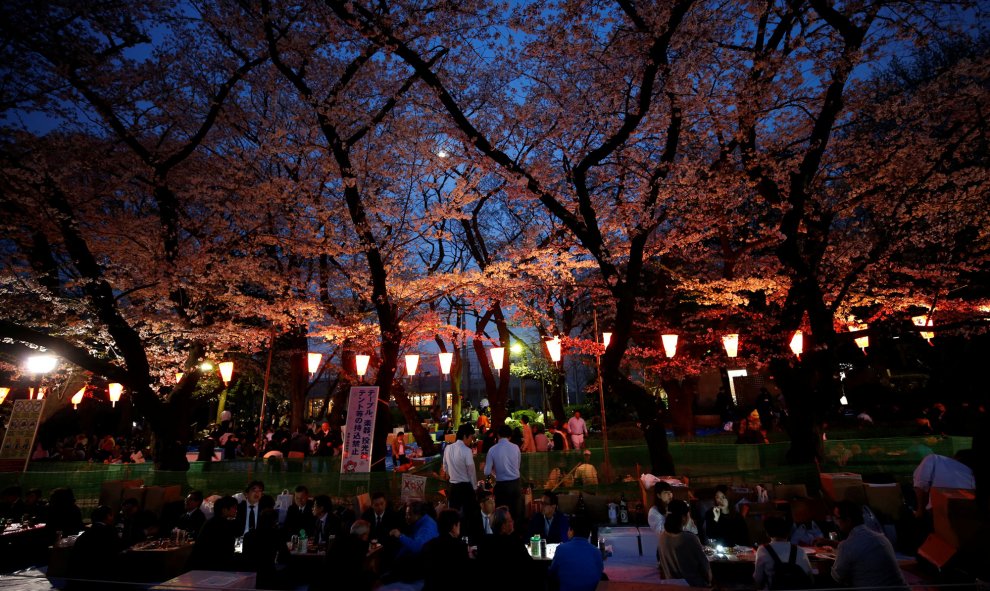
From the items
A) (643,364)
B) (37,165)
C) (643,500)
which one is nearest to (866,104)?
(643,500)

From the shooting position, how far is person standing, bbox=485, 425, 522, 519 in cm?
877

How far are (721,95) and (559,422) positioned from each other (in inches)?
535

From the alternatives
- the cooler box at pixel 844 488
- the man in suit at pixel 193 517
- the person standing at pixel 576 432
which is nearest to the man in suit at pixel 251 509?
the man in suit at pixel 193 517

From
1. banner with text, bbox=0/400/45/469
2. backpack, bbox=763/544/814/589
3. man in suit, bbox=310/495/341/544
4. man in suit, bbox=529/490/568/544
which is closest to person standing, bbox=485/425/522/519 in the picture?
man in suit, bbox=529/490/568/544

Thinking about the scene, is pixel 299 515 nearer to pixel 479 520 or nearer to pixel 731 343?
pixel 479 520

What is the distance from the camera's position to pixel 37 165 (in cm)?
1097

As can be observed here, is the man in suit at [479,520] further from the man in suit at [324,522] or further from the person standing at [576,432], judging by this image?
the person standing at [576,432]

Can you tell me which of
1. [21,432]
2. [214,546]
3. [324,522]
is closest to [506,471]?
[324,522]

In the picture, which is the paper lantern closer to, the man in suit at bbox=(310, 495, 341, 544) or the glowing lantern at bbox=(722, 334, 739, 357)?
the man in suit at bbox=(310, 495, 341, 544)

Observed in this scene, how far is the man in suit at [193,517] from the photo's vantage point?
26.6 ft

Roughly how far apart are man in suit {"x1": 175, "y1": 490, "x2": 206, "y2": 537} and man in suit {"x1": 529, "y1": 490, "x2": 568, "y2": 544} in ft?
17.7

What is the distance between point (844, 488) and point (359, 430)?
9174 millimetres

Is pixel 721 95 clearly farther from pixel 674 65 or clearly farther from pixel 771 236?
pixel 771 236

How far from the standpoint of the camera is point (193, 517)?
8.21m
